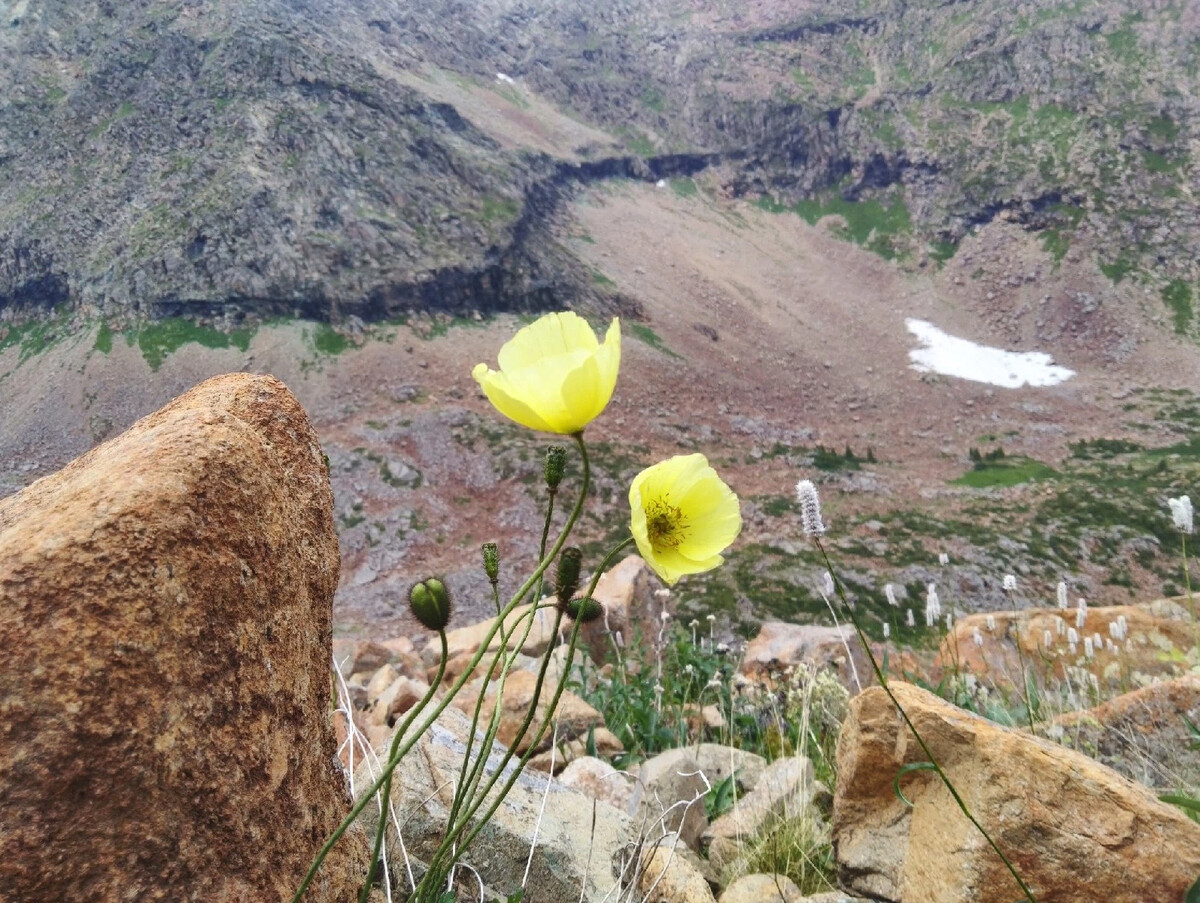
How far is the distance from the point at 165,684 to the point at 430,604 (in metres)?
0.60

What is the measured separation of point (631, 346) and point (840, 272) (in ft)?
120

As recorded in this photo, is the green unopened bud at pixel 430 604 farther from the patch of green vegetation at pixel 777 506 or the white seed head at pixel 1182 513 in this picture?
the patch of green vegetation at pixel 777 506

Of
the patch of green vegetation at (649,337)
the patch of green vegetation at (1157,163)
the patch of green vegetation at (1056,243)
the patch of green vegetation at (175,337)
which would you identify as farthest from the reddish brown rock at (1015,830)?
the patch of green vegetation at (1157,163)

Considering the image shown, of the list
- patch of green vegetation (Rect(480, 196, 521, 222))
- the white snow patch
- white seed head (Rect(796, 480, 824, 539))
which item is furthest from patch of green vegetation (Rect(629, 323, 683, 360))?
white seed head (Rect(796, 480, 824, 539))

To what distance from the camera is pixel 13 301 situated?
1881 inches

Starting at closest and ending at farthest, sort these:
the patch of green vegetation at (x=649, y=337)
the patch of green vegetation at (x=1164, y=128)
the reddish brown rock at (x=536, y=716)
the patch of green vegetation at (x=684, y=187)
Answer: the reddish brown rock at (x=536, y=716) < the patch of green vegetation at (x=649, y=337) < the patch of green vegetation at (x=1164, y=128) < the patch of green vegetation at (x=684, y=187)

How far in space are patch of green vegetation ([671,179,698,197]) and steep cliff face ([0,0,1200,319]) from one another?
7.12ft

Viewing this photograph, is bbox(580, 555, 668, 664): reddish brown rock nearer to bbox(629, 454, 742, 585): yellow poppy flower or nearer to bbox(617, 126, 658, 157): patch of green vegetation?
bbox(629, 454, 742, 585): yellow poppy flower

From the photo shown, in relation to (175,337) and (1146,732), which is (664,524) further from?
(175,337)

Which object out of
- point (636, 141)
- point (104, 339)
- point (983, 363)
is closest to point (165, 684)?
point (104, 339)

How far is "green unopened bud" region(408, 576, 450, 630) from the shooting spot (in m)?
1.77

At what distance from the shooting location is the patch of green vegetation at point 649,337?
48188mm

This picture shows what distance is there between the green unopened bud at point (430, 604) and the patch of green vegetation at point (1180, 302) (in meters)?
73.2

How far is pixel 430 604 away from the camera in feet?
5.81
